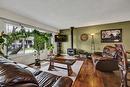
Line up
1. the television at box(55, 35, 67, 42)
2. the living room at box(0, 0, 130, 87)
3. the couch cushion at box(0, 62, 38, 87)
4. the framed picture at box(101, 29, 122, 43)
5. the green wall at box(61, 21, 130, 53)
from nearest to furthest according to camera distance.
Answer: the couch cushion at box(0, 62, 38, 87)
the living room at box(0, 0, 130, 87)
the green wall at box(61, 21, 130, 53)
the framed picture at box(101, 29, 122, 43)
the television at box(55, 35, 67, 42)

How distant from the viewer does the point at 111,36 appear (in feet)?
25.9

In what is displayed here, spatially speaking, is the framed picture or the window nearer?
the window

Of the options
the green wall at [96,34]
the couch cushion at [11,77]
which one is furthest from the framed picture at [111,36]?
the couch cushion at [11,77]

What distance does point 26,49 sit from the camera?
6.02 m

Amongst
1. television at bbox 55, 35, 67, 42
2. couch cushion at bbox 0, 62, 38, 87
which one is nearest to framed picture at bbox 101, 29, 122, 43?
television at bbox 55, 35, 67, 42

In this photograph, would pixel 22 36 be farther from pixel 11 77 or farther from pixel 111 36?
pixel 111 36

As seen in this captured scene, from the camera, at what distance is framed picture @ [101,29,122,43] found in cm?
767

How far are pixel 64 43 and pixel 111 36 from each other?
3.76 metres

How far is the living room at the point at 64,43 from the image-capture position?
5.80ft

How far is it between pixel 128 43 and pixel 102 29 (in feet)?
6.13

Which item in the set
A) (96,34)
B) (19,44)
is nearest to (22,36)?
(19,44)

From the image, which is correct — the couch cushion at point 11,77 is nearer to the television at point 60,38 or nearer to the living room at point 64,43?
the living room at point 64,43

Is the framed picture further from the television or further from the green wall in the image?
the television

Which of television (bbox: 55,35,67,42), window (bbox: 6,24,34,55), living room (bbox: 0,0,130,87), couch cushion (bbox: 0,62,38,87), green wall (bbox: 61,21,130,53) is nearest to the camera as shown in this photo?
couch cushion (bbox: 0,62,38,87)
